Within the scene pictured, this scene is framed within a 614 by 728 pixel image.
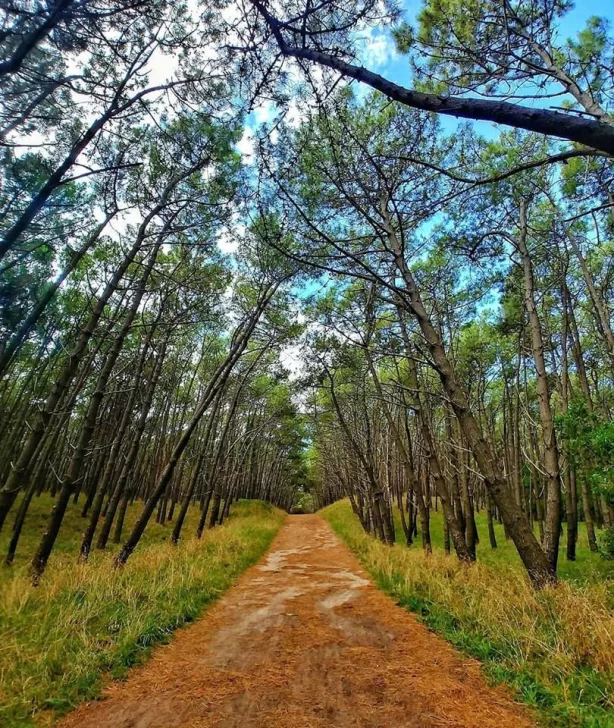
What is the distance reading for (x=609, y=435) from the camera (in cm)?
615

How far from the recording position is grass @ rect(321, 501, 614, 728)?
2.86 meters

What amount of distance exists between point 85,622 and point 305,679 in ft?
8.76

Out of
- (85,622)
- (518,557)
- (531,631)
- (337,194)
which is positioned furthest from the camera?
(518,557)

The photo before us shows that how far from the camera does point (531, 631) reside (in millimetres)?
3707

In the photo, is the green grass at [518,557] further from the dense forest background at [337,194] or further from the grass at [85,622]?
the grass at [85,622]

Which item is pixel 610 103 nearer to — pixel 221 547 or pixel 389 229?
pixel 389 229

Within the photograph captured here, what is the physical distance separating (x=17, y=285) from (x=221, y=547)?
9.38m

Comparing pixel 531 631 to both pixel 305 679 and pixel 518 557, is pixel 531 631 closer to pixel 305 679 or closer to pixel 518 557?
pixel 305 679

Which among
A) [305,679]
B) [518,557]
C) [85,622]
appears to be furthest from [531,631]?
[518,557]

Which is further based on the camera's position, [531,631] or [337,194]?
[337,194]

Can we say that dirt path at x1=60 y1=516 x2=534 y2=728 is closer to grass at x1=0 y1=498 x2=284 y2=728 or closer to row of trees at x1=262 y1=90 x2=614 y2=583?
grass at x1=0 y1=498 x2=284 y2=728

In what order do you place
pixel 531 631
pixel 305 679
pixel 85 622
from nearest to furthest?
1. pixel 305 679
2. pixel 531 631
3. pixel 85 622

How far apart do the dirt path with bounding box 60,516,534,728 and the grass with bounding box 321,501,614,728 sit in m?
0.24

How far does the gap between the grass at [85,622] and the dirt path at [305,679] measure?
0.24 m
